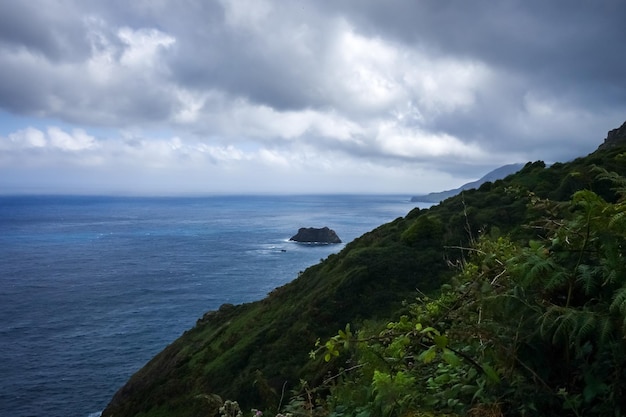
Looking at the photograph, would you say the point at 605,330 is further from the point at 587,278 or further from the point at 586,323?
the point at 587,278

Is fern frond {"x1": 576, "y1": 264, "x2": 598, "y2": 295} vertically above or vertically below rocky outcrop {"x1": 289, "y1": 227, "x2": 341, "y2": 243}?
above

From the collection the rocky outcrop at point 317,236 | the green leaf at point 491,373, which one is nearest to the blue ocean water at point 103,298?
the rocky outcrop at point 317,236

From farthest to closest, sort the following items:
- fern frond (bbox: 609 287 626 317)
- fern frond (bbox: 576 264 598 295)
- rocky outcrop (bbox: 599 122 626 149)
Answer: rocky outcrop (bbox: 599 122 626 149)
fern frond (bbox: 576 264 598 295)
fern frond (bbox: 609 287 626 317)

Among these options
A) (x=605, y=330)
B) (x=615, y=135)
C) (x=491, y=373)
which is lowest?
(x=491, y=373)

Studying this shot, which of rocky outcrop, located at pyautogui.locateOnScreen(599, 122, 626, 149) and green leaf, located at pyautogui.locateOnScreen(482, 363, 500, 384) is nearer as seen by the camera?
green leaf, located at pyautogui.locateOnScreen(482, 363, 500, 384)

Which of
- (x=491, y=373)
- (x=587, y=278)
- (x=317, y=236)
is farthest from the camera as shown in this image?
(x=317, y=236)

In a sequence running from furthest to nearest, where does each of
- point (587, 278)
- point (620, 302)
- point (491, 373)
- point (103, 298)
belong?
point (103, 298)
point (587, 278)
point (491, 373)
point (620, 302)

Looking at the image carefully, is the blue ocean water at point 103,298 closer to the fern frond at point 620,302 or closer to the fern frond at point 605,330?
the fern frond at point 605,330

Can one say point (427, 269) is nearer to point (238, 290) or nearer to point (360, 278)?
point (360, 278)

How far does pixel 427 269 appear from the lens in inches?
910

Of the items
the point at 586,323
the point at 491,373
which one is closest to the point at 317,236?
the point at 491,373

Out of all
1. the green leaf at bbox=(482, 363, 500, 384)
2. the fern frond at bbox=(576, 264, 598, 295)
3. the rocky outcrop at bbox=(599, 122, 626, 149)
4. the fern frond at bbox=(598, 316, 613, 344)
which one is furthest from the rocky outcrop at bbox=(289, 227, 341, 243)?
the fern frond at bbox=(598, 316, 613, 344)

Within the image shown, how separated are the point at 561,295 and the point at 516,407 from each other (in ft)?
3.43

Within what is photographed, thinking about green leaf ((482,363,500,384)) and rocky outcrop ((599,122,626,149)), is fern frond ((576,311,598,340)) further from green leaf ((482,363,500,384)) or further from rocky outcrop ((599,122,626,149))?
rocky outcrop ((599,122,626,149))
